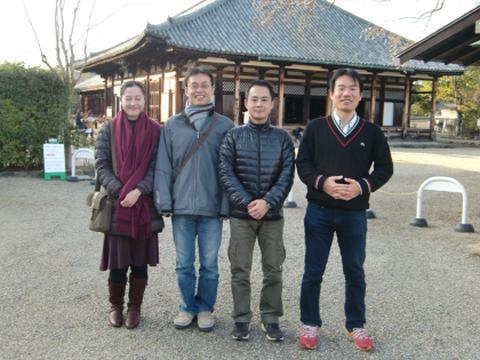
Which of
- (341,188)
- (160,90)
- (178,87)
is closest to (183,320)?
(341,188)

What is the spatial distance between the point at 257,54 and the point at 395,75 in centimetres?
851

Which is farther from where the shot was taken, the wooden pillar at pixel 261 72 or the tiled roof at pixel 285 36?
the wooden pillar at pixel 261 72

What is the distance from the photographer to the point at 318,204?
124 inches

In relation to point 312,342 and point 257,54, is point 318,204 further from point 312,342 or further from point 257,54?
point 257,54

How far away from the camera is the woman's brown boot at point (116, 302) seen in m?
3.39

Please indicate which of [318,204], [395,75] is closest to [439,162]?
[395,75]

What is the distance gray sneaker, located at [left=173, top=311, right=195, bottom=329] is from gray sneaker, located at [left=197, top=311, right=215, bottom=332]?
0.21 ft

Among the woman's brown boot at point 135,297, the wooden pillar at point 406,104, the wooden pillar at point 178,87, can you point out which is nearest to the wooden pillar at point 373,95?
the wooden pillar at point 406,104

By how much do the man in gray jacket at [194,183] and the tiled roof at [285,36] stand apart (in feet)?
45.8

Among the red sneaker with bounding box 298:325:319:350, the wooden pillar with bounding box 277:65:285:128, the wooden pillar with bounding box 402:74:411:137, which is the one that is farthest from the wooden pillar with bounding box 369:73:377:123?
the red sneaker with bounding box 298:325:319:350

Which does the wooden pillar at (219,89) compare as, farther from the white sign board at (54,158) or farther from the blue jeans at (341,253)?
the blue jeans at (341,253)

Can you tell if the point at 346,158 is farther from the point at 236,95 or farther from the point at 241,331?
the point at 236,95

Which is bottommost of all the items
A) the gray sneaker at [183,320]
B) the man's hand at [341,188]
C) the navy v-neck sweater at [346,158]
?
the gray sneaker at [183,320]

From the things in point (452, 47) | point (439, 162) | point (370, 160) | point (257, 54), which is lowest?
point (439, 162)
